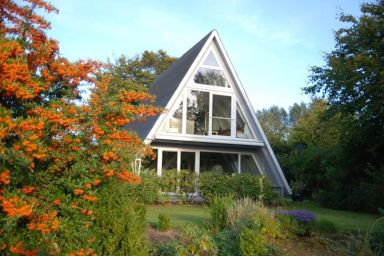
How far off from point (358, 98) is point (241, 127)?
18.5 ft

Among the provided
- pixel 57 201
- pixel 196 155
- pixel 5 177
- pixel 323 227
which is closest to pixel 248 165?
pixel 196 155

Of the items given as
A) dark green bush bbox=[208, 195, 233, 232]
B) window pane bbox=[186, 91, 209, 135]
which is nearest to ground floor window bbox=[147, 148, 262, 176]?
window pane bbox=[186, 91, 209, 135]

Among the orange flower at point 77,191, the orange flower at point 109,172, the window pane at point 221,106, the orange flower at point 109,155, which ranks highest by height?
the window pane at point 221,106

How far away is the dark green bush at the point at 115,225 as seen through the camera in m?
5.15

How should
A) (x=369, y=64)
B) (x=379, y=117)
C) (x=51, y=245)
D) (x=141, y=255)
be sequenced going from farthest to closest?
1. (x=379, y=117)
2. (x=369, y=64)
3. (x=141, y=255)
4. (x=51, y=245)

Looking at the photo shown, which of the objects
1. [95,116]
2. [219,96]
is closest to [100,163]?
[95,116]

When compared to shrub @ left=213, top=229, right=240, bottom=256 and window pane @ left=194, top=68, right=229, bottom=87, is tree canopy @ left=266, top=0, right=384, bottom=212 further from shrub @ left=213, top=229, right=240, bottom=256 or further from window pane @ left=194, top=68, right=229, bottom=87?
shrub @ left=213, top=229, right=240, bottom=256

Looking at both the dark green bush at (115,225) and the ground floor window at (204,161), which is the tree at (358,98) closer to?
the ground floor window at (204,161)

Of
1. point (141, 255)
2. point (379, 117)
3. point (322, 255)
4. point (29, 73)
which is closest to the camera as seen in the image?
point (29, 73)

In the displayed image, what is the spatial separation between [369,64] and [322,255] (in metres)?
9.03

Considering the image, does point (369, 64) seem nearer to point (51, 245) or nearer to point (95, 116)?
point (95, 116)

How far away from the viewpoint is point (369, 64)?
14.5 m

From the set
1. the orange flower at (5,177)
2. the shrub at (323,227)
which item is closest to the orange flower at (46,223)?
the orange flower at (5,177)

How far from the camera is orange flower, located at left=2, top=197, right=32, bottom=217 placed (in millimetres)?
4125
